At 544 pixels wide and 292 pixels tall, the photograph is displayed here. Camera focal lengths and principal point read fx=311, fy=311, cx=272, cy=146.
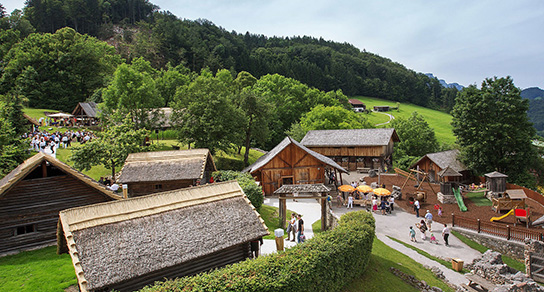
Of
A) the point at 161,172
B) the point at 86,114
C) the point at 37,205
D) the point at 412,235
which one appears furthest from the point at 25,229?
the point at 86,114

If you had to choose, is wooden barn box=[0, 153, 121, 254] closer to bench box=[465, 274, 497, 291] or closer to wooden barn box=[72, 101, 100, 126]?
bench box=[465, 274, 497, 291]

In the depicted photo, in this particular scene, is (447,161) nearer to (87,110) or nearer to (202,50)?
(87,110)

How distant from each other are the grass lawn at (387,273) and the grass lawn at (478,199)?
17544 mm

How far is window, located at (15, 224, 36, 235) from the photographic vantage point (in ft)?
50.4

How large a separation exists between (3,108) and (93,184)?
895 inches

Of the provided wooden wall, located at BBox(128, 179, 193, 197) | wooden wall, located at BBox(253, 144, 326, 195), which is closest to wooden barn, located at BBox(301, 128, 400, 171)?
wooden wall, located at BBox(253, 144, 326, 195)

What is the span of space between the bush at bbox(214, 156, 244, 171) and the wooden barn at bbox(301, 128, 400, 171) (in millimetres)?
12609

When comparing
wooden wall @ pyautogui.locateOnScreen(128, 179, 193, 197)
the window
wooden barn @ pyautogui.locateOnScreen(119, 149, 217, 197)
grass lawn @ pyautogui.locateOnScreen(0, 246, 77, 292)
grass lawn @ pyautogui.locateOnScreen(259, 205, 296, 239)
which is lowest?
grass lawn @ pyautogui.locateOnScreen(259, 205, 296, 239)

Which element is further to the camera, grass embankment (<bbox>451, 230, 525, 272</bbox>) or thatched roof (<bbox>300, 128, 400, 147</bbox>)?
thatched roof (<bbox>300, 128, 400, 147</bbox>)

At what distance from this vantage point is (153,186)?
24.6 metres

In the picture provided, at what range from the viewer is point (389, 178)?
42562 millimetres

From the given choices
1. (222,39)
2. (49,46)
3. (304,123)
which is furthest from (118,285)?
(222,39)

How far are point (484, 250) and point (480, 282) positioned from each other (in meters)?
6.41

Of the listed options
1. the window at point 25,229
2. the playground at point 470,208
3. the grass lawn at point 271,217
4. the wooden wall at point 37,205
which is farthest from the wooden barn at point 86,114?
the playground at point 470,208
